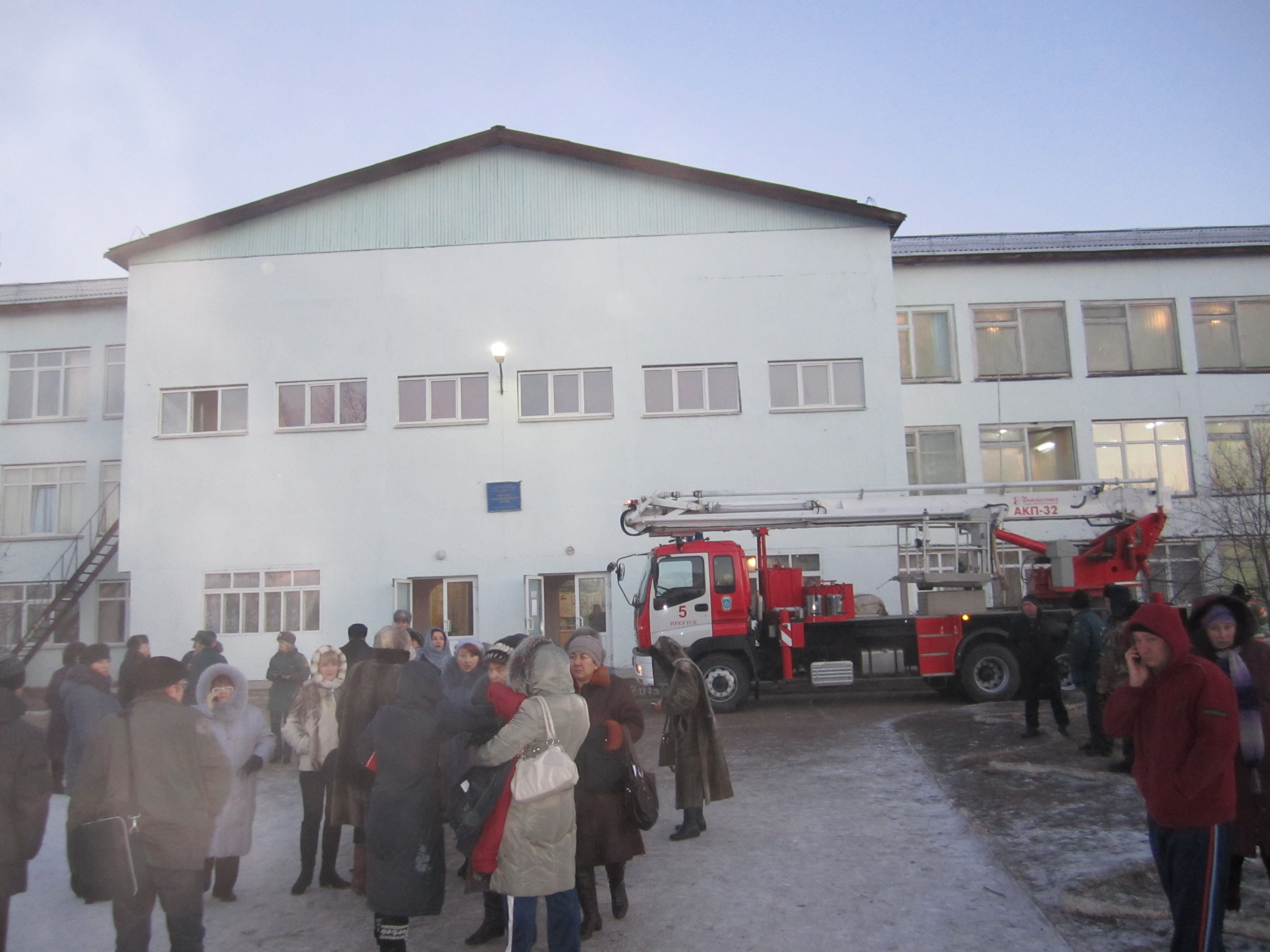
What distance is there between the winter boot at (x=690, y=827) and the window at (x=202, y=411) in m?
15.8

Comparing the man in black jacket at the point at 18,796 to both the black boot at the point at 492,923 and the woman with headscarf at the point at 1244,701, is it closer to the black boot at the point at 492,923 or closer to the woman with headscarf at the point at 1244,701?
the black boot at the point at 492,923

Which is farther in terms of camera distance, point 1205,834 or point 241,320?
point 241,320

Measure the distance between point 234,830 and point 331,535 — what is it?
13.8 meters

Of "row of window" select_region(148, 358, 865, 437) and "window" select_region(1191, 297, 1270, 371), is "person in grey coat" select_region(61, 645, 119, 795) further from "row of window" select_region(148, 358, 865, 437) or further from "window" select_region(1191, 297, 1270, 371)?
"window" select_region(1191, 297, 1270, 371)

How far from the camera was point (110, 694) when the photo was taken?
7906 millimetres

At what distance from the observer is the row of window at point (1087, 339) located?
22.2m

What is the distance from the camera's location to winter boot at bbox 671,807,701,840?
23.6 ft

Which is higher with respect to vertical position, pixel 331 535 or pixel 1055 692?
pixel 331 535

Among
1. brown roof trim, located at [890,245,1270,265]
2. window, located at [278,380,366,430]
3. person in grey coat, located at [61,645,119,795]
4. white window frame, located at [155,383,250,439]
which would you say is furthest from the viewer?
brown roof trim, located at [890,245,1270,265]

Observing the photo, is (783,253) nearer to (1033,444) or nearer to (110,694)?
(1033,444)

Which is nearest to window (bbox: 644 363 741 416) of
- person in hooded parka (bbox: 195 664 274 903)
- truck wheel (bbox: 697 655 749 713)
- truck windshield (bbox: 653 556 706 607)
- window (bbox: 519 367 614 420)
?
window (bbox: 519 367 614 420)

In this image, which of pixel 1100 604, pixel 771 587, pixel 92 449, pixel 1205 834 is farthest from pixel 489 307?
pixel 1205 834

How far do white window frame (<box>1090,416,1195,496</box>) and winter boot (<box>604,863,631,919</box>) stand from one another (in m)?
19.5

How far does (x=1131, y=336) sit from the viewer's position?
22.2 meters
